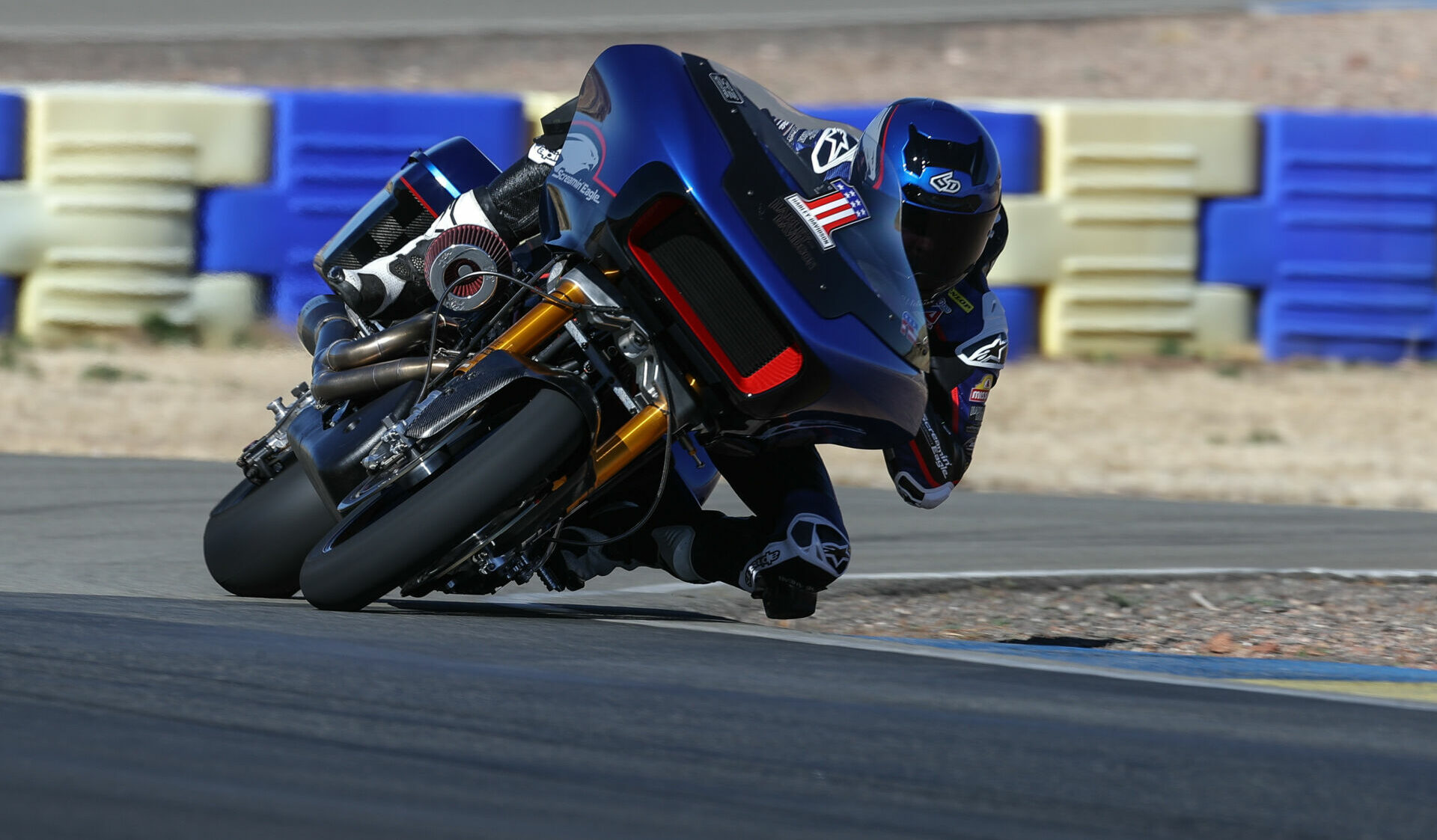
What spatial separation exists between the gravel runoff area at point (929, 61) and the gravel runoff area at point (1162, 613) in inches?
499

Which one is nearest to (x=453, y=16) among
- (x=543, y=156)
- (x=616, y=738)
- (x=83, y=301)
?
(x=83, y=301)

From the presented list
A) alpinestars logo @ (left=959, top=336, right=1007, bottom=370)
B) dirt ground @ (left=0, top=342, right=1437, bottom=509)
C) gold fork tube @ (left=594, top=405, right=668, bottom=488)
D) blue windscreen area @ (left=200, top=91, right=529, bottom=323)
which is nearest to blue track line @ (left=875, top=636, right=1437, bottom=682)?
alpinestars logo @ (left=959, top=336, right=1007, bottom=370)

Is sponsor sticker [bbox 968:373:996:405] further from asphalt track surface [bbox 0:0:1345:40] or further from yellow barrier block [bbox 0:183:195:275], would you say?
asphalt track surface [bbox 0:0:1345:40]

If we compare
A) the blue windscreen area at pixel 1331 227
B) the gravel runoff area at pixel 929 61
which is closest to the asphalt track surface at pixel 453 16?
the gravel runoff area at pixel 929 61

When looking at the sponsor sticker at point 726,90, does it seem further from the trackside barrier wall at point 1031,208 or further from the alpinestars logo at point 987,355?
the trackside barrier wall at point 1031,208

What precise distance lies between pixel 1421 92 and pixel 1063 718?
61.2 feet

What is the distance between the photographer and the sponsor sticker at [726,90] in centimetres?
419

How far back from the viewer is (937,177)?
427cm

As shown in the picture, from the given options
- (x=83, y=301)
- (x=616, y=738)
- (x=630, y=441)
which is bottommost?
(x=616, y=738)

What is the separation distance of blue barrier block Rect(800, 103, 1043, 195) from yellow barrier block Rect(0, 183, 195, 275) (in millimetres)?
4083

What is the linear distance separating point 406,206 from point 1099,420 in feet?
25.1

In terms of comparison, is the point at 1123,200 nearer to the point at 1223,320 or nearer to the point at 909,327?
the point at 1223,320

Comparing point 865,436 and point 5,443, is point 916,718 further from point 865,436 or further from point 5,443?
point 5,443

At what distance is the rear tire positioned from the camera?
15.3ft
